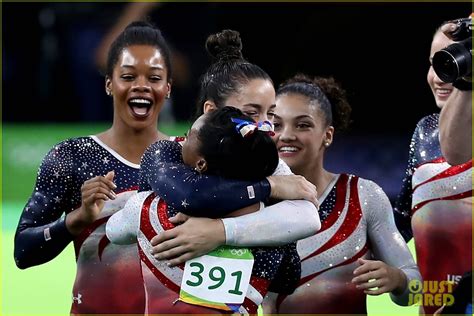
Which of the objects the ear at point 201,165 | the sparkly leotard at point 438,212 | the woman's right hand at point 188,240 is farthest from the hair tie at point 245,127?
the sparkly leotard at point 438,212

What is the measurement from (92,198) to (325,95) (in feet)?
3.13

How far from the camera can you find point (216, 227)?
236 centimetres

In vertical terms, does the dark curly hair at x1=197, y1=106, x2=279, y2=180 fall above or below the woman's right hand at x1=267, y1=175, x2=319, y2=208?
above

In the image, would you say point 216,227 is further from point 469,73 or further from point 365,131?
point 365,131

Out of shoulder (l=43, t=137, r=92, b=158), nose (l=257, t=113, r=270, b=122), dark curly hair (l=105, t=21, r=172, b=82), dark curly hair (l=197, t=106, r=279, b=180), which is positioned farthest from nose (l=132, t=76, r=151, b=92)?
dark curly hair (l=197, t=106, r=279, b=180)

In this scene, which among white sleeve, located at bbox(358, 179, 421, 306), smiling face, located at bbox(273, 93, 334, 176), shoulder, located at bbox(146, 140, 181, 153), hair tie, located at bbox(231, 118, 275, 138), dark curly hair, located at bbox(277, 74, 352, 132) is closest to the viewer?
hair tie, located at bbox(231, 118, 275, 138)

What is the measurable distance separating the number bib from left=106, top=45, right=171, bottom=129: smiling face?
959mm

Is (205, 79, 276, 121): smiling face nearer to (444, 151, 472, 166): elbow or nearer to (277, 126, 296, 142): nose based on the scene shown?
(277, 126, 296, 142): nose

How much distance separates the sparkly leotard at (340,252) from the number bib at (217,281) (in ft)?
2.50

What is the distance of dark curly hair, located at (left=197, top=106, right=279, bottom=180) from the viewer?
232 cm

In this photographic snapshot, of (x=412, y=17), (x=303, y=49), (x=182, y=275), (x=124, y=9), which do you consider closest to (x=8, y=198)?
(x=124, y=9)

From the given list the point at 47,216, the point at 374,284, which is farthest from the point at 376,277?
the point at 47,216

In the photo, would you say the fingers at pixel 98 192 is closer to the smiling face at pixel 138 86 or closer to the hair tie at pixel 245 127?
the smiling face at pixel 138 86

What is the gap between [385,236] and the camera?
304 centimetres
